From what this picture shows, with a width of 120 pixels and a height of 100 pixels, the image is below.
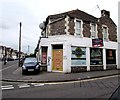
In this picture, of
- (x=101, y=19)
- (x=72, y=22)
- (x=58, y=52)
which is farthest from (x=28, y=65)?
(x=101, y=19)

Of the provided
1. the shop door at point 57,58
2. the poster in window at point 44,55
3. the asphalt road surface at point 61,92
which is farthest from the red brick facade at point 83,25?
the asphalt road surface at point 61,92

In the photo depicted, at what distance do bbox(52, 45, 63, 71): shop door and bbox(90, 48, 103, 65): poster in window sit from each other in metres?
3.70

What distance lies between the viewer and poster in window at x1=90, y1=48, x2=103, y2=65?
2075 cm

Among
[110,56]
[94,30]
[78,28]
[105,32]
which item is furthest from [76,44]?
[110,56]

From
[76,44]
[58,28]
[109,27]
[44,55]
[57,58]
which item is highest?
[109,27]

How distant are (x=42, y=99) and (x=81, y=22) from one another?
1426 centimetres

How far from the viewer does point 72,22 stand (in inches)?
768

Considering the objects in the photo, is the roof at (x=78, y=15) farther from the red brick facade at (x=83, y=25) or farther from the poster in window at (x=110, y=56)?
the poster in window at (x=110, y=56)

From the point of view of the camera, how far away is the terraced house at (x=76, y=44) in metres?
18.9

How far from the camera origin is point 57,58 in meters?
19.5

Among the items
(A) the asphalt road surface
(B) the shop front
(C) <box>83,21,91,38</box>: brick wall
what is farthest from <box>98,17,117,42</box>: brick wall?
(A) the asphalt road surface

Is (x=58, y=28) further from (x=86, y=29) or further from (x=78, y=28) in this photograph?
(x=86, y=29)

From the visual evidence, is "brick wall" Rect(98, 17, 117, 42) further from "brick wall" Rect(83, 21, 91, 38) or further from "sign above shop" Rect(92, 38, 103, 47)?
"brick wall" Rect(83, 21, 91, 38)

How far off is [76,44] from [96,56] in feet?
11.0
